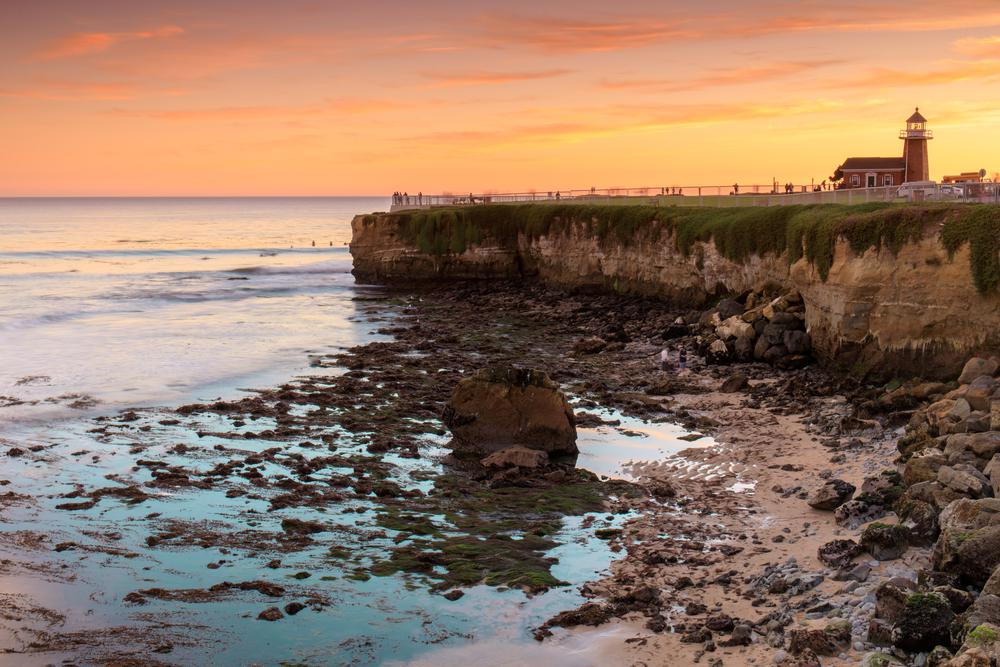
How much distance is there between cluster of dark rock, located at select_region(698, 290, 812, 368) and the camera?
1220 inches

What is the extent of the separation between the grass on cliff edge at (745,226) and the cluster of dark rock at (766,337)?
1.95 meters

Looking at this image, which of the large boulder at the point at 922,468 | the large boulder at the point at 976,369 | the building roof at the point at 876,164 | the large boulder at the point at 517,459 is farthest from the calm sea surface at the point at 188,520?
the building roof at the point at 876,164

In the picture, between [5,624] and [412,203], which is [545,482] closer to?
[5,624]

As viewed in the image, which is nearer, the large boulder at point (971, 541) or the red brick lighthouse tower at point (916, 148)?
the large boulder at point (971, 541)

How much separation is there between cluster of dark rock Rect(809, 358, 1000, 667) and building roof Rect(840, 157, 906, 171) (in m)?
53.8

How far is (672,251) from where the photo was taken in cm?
4603

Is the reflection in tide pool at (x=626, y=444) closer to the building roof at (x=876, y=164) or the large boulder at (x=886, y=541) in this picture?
the large boulder at (x=886, y=541)

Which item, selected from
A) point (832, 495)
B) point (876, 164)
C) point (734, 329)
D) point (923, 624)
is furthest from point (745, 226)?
point (876, 164)

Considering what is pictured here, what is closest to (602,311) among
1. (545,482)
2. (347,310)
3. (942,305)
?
(347,310)

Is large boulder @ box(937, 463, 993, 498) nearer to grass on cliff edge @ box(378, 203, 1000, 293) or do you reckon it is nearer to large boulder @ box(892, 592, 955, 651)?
large boulder @ box(892, 592, 955, 651)

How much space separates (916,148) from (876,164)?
3.09m

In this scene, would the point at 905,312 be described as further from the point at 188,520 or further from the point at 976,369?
the point at 188,520

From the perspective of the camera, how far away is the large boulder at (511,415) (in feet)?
73.6

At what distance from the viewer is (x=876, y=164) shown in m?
71.8
